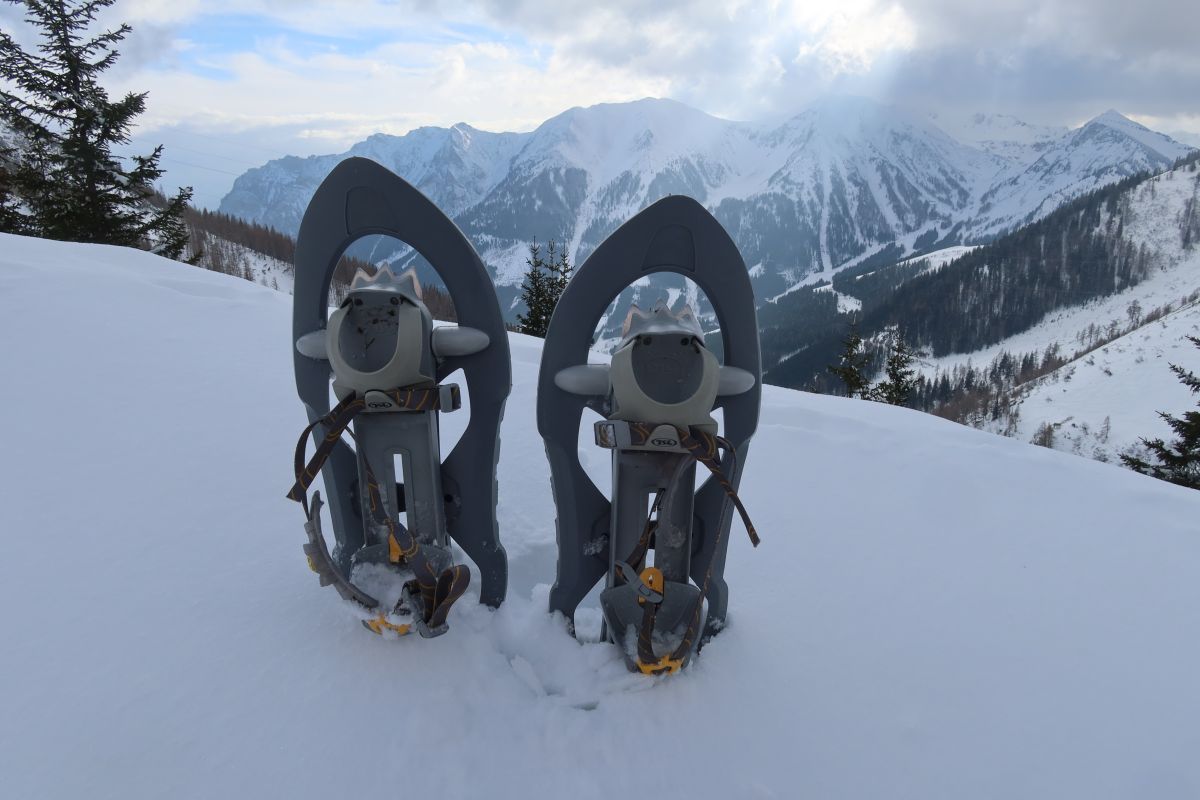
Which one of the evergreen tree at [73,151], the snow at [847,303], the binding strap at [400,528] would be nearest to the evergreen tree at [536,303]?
the evergreen tree at [73,151]

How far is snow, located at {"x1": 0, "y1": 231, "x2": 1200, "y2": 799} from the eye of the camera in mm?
1719

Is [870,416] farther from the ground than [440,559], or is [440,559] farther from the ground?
[870,416]

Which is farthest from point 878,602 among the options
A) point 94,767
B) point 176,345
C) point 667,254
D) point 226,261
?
point 226,261

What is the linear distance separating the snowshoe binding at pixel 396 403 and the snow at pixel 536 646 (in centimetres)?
22

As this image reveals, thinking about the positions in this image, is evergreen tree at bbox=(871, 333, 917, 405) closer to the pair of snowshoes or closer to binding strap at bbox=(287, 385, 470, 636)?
the pair of snowshoes

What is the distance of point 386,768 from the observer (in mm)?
1697

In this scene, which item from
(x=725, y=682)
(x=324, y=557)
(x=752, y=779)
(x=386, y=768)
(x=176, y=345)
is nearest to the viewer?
(x=386, y=768)

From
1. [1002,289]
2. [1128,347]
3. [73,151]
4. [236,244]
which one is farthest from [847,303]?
[73,151]

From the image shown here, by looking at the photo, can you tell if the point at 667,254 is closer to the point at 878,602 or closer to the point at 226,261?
the point at 878,602

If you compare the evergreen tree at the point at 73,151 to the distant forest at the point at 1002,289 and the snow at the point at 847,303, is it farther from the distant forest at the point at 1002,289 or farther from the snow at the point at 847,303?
the snow at the point at 847,303

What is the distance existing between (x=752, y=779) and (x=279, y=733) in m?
1.41

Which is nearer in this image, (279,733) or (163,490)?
(279,733)

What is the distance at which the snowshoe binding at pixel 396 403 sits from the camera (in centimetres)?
213

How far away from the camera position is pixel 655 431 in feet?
7.00
